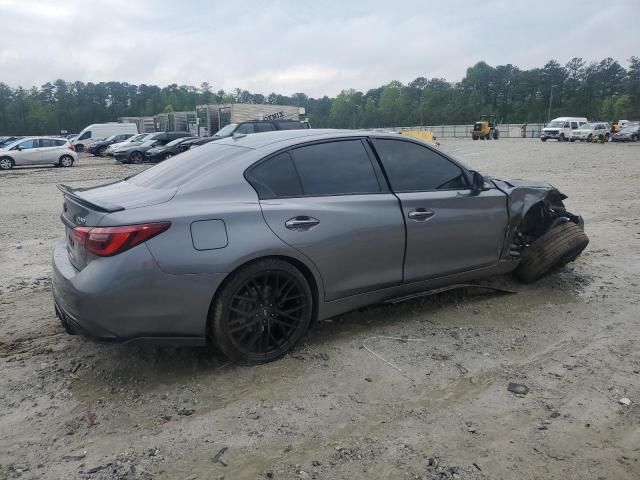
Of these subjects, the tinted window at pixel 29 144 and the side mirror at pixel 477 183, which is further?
the tinted window at pixel 29 144

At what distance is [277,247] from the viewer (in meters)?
3.26

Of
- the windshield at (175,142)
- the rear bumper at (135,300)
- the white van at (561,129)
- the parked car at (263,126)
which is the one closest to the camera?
the rear bumper at (135,300)

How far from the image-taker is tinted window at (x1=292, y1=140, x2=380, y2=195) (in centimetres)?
365

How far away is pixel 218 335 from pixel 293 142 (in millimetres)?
1487

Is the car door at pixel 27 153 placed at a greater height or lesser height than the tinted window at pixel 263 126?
lesser

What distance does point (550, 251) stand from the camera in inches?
184

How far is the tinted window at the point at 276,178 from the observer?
11.3 ft

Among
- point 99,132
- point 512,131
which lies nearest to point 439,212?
point 99,132

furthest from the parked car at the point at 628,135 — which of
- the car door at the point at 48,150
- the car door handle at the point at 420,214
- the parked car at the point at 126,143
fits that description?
the car door handle at the point at 420,214

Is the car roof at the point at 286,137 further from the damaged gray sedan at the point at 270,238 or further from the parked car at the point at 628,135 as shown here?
the parked car at the point at 628,135

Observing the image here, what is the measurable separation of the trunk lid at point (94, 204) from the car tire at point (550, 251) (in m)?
3.30

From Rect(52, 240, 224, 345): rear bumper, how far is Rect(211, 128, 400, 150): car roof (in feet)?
3.84

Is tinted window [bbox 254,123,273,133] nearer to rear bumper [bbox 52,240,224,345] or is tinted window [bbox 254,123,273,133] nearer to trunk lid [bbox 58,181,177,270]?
trunk lid [bbox 58,181,177,270]

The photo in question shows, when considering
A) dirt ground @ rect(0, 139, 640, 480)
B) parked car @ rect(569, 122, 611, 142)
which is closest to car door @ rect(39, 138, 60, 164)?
dirt ground @ rect(0, 139, 640, 480)
